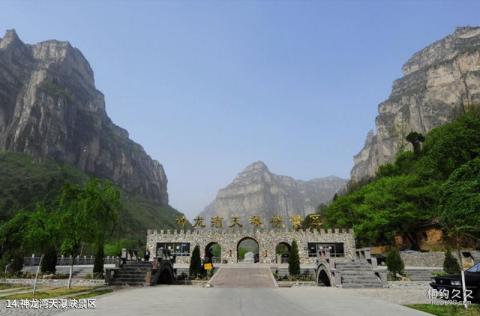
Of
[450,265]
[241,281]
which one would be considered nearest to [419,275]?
[450,265]

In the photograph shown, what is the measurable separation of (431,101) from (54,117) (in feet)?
509

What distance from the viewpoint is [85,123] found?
169 meters

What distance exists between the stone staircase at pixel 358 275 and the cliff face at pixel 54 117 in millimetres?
140371

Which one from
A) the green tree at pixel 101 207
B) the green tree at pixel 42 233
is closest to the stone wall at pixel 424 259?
the green tree at pixel 101 207

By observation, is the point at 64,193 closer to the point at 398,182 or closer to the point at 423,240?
the point at 398,182

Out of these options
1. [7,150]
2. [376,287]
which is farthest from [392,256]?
[7,150]

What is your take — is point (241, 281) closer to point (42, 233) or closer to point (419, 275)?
point (42, 233)

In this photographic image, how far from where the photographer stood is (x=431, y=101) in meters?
125

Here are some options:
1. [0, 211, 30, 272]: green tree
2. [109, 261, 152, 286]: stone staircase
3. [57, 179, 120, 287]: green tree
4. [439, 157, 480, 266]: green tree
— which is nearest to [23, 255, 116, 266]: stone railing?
[0, 211, 30, 272]: green tree

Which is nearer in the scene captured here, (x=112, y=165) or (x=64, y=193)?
(x=64, y=193)

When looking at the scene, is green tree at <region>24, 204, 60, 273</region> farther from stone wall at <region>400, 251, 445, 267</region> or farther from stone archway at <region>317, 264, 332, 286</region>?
stone wall at <region>400, 251, 445, 267</region>

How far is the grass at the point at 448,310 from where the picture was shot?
10703 millimetres

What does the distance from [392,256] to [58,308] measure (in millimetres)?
24528

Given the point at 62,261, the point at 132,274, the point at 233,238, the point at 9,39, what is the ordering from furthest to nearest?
the point at 9,39 → the point at 233,238 → the point at 62,261 → the point at 132,274
